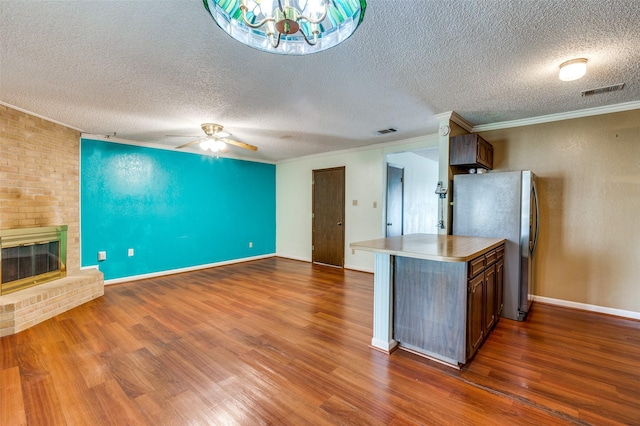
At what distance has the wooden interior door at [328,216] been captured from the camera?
5.73m

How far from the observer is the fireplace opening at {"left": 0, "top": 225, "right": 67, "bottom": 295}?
3078 millimetres

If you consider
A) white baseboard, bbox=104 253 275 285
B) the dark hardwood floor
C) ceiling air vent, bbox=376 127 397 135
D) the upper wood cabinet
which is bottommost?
the dark hardwood floor

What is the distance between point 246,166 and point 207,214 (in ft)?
4.58

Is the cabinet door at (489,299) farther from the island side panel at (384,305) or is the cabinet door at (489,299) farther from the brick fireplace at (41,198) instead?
the brick fireplace at (41,198)

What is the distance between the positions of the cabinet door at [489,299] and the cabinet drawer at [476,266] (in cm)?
14

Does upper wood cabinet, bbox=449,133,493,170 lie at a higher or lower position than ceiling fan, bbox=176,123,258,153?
lower

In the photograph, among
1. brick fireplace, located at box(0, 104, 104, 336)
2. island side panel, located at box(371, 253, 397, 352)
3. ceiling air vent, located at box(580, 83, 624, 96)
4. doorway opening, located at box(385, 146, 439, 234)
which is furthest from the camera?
doorway opening, located at box(385, 146, 439, 234)

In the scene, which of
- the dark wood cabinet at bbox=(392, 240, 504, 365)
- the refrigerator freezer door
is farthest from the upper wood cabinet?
the dark wood cabinet at bbox=(392, 240, 504, 365)

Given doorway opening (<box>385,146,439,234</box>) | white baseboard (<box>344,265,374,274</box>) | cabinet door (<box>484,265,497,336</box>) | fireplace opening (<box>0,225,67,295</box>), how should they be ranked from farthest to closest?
doorway opening (<box>385,146,439,234</box>) < white baseboard (<box>344,265,374,274</box>) < fireplace opening (<box>0,225,67,295</box>) < cabinet door (<box>484,265,497,336</box>)

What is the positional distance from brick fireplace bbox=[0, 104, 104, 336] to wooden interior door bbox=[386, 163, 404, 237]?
4738 mm

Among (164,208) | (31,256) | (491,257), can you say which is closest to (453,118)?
(491,257)

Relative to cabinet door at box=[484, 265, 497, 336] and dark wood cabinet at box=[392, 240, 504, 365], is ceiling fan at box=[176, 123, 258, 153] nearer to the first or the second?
dark wood cabinet at box=[392, 240, 504, 365]

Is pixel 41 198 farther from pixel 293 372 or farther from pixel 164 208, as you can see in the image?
pixel 293 372

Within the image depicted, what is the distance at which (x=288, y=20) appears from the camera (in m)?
1.38
